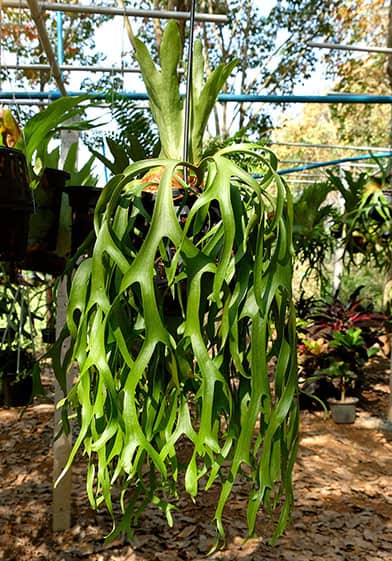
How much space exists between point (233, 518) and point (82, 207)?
6.19ft

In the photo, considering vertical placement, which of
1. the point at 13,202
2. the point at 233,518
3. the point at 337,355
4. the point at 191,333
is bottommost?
the point at 233,518

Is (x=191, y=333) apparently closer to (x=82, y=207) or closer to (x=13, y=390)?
(x=82, y=207)

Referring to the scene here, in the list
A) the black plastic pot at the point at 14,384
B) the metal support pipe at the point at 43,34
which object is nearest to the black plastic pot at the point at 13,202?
the metal support pipe at the point at 43,34

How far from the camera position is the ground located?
2.17m

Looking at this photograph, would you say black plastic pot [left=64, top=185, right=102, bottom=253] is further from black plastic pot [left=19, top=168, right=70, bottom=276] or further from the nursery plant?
the nursery plant

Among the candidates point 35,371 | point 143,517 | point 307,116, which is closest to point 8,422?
point 143,517

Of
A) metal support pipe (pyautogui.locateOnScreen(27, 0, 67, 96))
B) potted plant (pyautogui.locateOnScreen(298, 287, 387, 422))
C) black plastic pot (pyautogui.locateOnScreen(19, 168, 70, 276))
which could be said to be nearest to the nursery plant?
potted plant (pyautogui.locateOnScreen(298, 287, 387, 422))

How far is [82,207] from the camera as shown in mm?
917

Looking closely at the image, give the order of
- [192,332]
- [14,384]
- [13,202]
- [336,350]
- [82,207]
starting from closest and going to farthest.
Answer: [192,332], [13,202], [82,207], [14,384], [336,350]

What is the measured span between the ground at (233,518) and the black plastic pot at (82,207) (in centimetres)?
151

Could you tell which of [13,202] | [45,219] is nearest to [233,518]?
[45,219]

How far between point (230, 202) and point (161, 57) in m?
0.27

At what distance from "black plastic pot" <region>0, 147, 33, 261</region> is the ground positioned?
1561 millimetres

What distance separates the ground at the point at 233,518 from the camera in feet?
7.12
